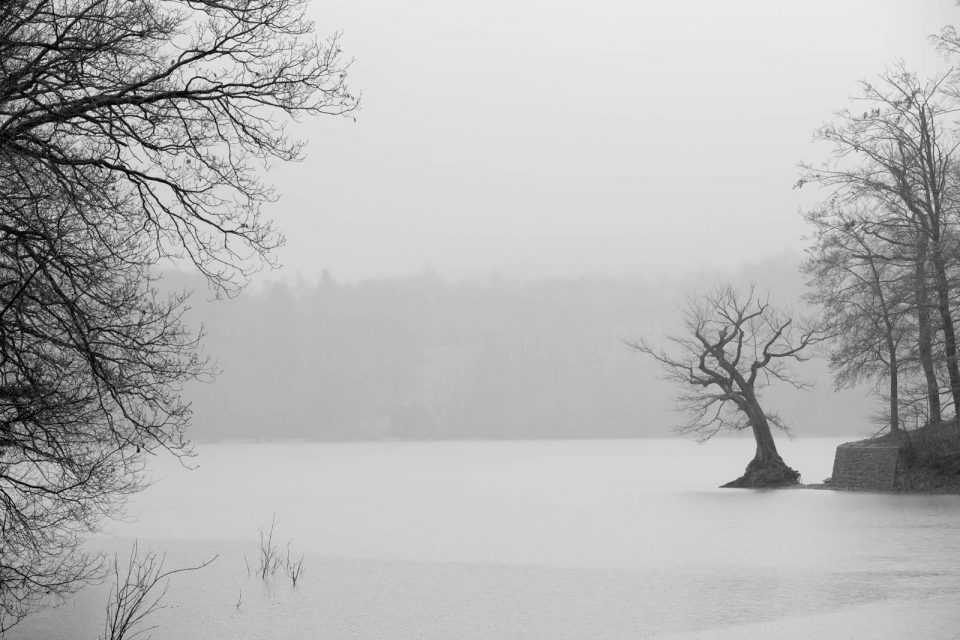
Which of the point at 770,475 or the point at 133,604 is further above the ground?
the point at 770,475

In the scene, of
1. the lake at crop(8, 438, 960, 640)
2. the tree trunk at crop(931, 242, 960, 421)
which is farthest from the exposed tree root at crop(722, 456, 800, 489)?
the tree trunk at crop(931, 242, 960, 421)

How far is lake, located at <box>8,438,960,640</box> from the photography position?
41.7ft

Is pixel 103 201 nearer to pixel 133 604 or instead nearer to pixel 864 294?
pixel 133 604

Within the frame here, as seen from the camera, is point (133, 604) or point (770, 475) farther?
point (770, 475)

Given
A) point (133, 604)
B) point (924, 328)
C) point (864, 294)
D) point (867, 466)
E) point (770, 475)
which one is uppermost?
point (864, 294)

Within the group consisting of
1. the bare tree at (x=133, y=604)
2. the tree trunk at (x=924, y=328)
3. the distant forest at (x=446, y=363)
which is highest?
the distant forest at (x=446, y=363)

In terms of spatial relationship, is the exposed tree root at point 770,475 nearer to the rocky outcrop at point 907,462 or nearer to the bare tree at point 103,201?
the rocky outcrop at point 907,462

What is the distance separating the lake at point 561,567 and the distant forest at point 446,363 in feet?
303

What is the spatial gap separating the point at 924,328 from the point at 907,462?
381 cm

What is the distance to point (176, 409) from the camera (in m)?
11.6

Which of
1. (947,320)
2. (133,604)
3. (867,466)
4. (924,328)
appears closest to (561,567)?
(133,604)

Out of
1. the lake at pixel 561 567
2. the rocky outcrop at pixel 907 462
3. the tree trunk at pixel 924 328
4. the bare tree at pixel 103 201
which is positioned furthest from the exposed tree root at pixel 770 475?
the bare tree at pixel 103 201

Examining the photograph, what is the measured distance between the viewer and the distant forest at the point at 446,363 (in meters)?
130

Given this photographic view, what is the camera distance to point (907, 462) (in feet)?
99.2
